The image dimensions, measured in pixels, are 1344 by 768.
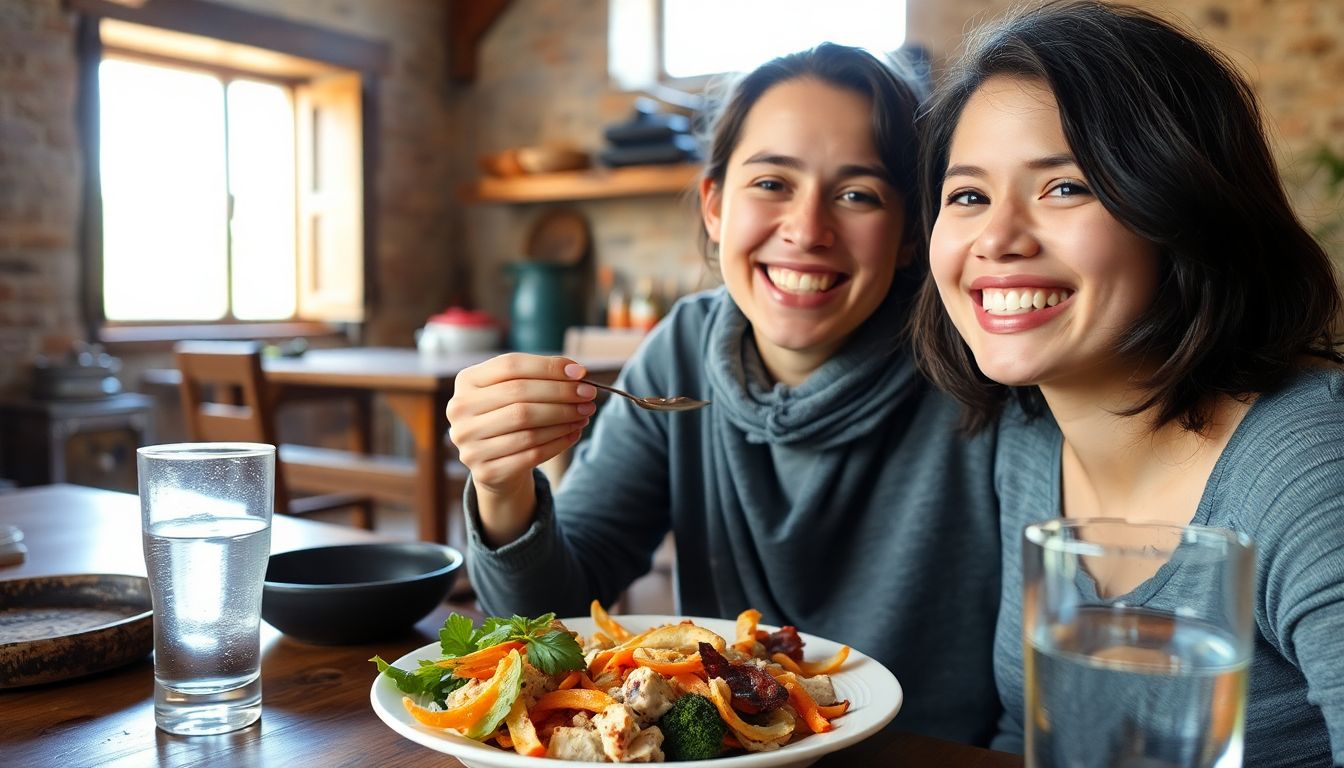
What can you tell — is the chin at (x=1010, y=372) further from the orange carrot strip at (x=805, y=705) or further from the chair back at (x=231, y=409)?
the chair back at (x=231, y=409)

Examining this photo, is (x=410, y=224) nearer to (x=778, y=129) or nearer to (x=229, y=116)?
(x=229, y=116)

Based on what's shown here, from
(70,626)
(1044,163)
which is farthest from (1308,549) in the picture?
(70,626)

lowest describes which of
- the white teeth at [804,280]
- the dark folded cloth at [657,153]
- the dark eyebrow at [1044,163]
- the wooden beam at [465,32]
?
the white teeth at [804,280]

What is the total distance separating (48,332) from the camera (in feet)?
15.2

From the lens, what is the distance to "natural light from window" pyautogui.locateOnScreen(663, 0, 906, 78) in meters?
5.30

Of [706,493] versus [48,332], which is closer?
[706,493]

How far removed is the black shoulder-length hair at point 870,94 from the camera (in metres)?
1.34

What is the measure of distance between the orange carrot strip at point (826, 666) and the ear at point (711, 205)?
77cm

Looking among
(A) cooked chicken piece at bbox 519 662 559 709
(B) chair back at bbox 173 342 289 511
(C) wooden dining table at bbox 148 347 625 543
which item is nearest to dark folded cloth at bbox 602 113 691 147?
(C) wooden dining table at bbox 148 347 625 543

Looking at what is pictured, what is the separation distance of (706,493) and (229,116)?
4889 mm

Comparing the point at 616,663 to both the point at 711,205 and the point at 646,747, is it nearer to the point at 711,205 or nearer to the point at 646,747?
the point at 646,747

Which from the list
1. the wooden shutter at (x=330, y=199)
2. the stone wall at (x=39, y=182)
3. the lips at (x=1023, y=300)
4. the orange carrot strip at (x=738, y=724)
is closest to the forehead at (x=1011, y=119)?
the lips at (x=1023, y=300)

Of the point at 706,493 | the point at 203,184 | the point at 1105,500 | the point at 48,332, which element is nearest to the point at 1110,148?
the point at 1105,500

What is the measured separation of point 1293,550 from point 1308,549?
0.6 inches
